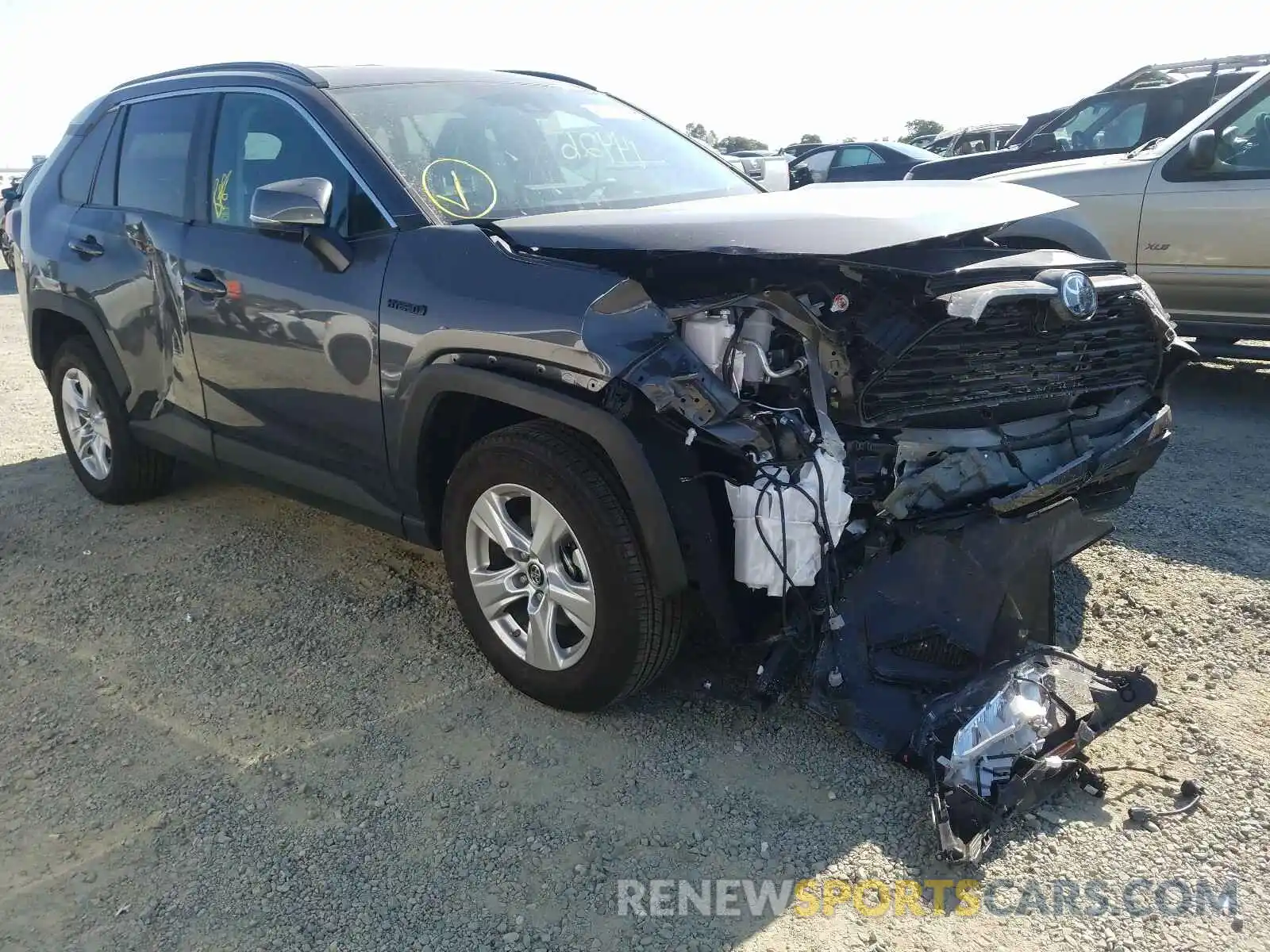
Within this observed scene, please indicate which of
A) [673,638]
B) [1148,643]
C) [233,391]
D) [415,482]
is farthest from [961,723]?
[233,391]

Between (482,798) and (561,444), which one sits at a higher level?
(561,444)

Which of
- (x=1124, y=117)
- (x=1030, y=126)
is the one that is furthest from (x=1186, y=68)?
(x=1030, y=126)

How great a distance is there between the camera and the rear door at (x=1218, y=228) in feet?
19.2

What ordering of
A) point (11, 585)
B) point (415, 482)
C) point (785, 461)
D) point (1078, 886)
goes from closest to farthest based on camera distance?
point (1078, 886) → point (785, 461) → point (415, 482) → point (11, 585)

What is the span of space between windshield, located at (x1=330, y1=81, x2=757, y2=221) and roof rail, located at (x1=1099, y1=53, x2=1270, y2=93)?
5.92 meters

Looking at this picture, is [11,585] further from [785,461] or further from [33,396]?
[33,396]

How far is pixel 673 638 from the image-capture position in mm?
2941

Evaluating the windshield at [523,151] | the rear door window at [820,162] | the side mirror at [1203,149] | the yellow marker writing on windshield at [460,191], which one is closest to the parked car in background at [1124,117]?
the side mirror at [1203,149]

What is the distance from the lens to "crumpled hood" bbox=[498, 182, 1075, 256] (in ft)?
8.86

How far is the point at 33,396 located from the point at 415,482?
5.68m

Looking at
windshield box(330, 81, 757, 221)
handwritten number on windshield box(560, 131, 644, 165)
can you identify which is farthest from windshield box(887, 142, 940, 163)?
handwritten number on windshield box(560, 131, 644, 165)

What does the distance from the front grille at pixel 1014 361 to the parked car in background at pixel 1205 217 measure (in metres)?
2.79

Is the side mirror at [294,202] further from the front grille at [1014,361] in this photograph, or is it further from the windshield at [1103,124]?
the windshield at [1103,124]

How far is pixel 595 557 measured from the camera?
112 inches
